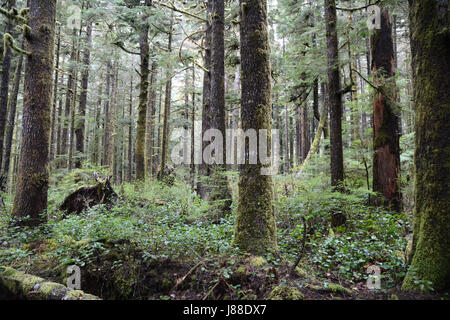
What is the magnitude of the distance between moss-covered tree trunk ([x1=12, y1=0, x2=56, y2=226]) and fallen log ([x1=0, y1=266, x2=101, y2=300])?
2.72 m

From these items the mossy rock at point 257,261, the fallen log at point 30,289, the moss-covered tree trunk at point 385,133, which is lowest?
the fallen log at point 30,289

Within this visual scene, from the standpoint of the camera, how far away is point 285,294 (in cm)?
331

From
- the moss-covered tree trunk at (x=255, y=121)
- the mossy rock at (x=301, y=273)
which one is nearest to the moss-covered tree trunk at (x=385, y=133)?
the moss-covered tree trunk at (x=255, y=121)

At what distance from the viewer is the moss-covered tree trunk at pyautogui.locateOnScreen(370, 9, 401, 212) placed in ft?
27.2

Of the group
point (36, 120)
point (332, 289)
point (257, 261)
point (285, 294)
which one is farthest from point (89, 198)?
point (332, 289)

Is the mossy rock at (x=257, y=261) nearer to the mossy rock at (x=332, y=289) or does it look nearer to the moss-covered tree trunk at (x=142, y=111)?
the mossy rock at (x=332, y=289)

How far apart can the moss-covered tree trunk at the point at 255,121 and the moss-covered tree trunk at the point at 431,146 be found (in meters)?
2.25

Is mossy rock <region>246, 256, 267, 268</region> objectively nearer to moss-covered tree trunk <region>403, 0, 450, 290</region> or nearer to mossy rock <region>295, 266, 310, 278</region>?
mossy rock <region>295, 266, 310, 278</region>

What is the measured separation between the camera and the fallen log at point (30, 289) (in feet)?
12.0

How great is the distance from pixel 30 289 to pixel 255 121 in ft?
15.4

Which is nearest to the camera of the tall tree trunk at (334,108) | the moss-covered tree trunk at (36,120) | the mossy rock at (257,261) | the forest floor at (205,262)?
the forest floor at (205,262)

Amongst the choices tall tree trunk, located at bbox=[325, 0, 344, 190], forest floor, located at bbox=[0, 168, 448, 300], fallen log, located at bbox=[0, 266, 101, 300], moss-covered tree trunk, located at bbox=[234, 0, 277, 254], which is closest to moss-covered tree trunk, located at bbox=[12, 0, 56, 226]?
forest floor, located at bbox=[0, 168, 448, 300]
